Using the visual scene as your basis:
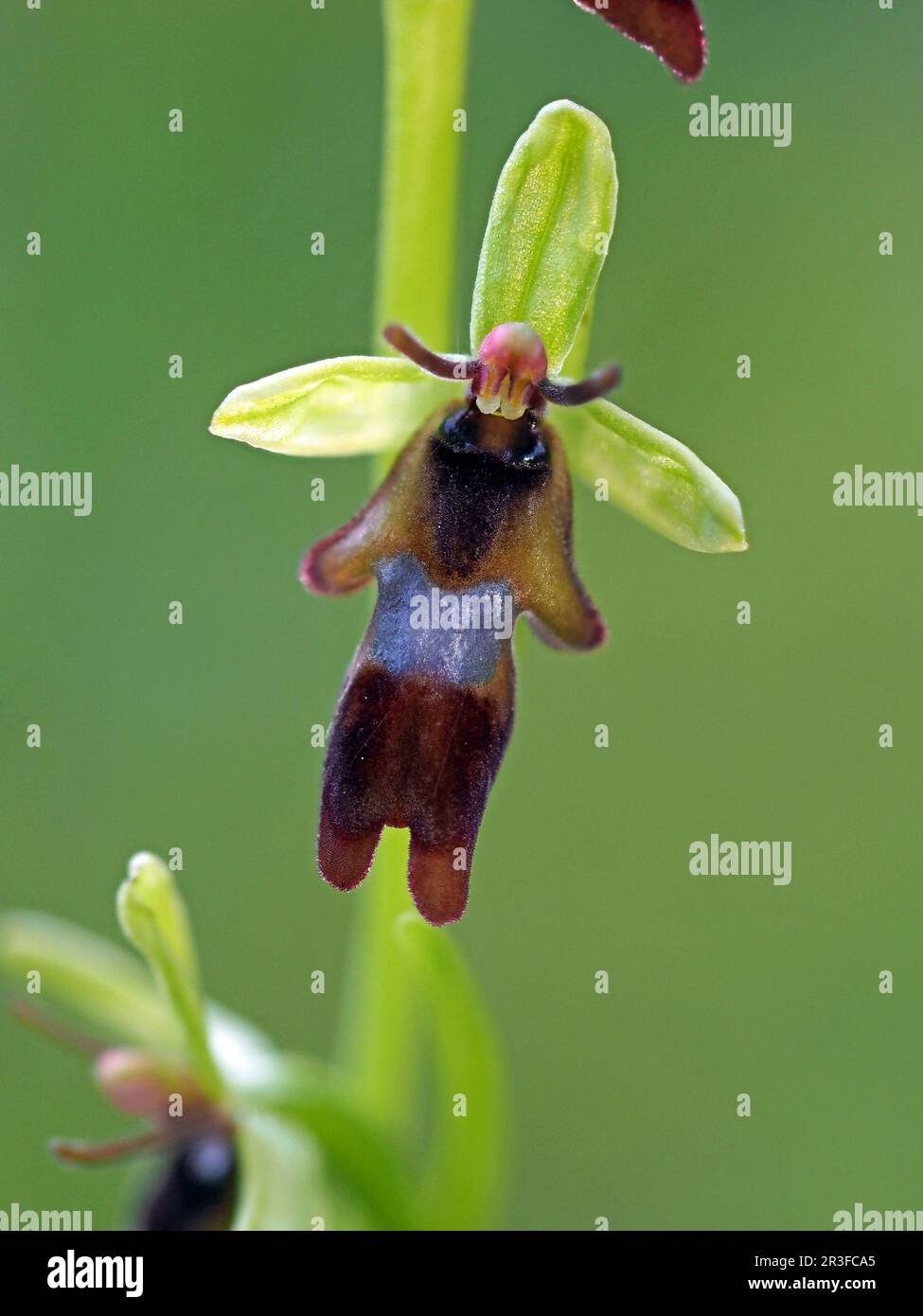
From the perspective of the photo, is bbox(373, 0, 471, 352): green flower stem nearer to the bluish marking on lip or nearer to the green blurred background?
the bluish marking on lip

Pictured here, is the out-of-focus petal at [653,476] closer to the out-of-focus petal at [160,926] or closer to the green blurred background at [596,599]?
the out-of-focus petal at [160,926]

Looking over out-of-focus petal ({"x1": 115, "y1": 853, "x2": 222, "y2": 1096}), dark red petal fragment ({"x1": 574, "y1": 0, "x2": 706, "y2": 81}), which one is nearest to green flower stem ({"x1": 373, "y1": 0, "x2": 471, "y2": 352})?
dark red petal fragment ({"x1": 574, "y1": 0, "x2": 706, "y2": 81})

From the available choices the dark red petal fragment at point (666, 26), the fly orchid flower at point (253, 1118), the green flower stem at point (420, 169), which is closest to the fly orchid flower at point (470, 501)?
the dark red petal fragment at point (666, 26)

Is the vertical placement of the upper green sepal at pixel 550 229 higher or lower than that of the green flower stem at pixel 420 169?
lower

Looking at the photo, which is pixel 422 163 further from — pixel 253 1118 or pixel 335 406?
pixel 253 1118
